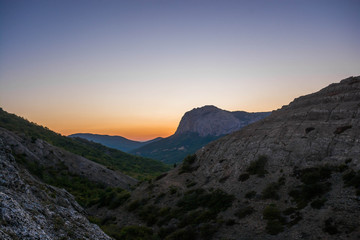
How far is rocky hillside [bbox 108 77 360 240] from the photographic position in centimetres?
2438

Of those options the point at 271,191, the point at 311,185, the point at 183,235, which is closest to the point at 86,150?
the point at 183,235

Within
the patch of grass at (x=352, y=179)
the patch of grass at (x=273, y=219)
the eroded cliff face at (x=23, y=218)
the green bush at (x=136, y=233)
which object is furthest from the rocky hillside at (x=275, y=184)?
the eroded cliff face at (x=23, y=218)

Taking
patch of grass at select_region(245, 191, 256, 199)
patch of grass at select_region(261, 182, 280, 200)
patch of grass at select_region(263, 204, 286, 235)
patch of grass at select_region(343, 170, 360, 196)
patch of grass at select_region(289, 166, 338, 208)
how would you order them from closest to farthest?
patch of grass at select_region(263, 204, 286, 235), patch of grass at select_region(343, 170, 360, 196), patch of grass at select_region(289, 166, 338, 208), patch of grass at select_region(261, 182, 280, 200), patch of grass at select_region(245, 191, 256, 199)

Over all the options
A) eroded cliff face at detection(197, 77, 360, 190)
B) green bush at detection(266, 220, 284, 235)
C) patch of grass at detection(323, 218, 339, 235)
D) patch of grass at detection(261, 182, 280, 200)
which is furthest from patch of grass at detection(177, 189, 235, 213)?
patch of grass at detection(323, 218, 339, 235)

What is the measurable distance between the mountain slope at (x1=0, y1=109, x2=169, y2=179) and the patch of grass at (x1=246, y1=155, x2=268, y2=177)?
55636mm

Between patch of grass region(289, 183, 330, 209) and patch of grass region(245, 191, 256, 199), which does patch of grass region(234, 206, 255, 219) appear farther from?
patch of grass region(289, 183, 330, 209)

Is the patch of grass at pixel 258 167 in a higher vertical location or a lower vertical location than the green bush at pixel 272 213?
higher

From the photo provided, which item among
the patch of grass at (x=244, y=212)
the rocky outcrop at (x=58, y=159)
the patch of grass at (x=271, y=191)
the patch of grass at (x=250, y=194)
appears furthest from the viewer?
the rocky outcrop at (x=58, y=159)

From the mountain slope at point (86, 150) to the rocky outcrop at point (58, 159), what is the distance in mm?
16277

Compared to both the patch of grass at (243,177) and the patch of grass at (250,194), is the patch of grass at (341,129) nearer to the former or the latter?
the patch of grass at (243,177)

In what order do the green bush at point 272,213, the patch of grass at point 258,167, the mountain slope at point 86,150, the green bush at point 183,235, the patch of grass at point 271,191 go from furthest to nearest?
the mountain slope at point 86,150, the patch of grass at point 258,167, the patch of grass at point 271,191, the green bush at point 183,235, the green bush at point 272,213

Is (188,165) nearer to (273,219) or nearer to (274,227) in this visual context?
(273,219)

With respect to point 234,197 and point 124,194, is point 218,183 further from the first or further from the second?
point 124,194

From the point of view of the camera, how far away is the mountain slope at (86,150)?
8881 cm
